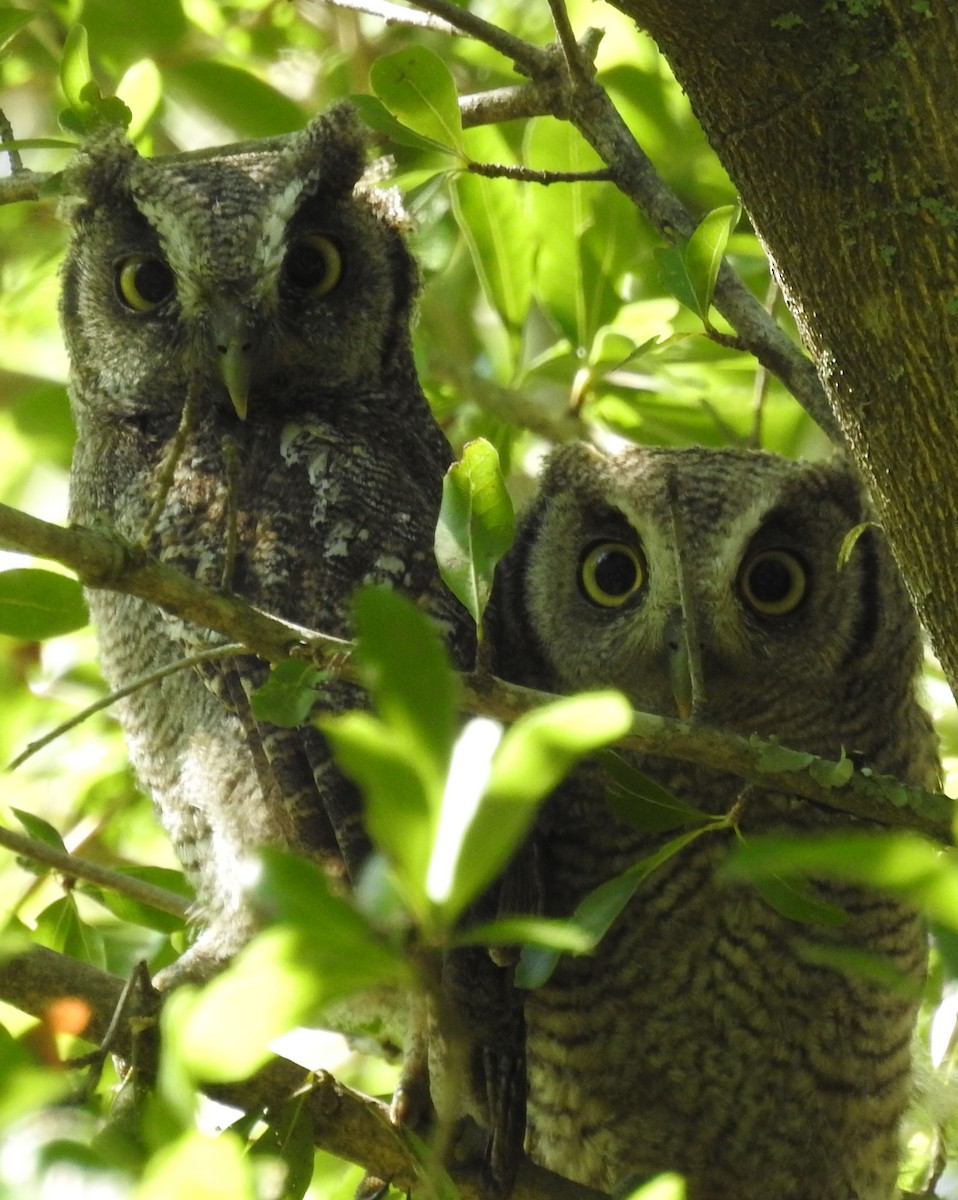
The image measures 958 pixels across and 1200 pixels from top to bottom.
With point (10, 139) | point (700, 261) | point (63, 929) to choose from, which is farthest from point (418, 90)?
point (63, 929)

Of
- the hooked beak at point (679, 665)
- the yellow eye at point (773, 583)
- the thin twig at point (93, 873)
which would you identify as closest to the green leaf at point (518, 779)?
the hooked beak at point (679, 665)

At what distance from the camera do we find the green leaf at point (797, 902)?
157cm

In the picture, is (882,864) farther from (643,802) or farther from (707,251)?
(707,251)

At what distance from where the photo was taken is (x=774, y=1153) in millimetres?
2434

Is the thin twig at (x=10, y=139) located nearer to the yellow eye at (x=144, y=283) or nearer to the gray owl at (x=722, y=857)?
the yellow eye at (x=144, y=283)

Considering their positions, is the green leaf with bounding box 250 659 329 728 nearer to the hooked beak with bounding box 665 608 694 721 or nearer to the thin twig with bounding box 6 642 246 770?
the thin twig with bounding box 6 642 246 770

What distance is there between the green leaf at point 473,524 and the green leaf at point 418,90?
0.82 meters

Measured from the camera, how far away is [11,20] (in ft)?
8.21

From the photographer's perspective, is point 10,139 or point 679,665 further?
point 10,139

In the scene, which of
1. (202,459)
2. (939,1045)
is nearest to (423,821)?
(202,459)

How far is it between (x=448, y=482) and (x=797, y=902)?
574mm

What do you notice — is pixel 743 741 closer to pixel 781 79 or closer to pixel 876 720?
pixel 781 79

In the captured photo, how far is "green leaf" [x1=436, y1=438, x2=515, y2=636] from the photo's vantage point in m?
1.59

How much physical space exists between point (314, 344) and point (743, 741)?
1301mm
